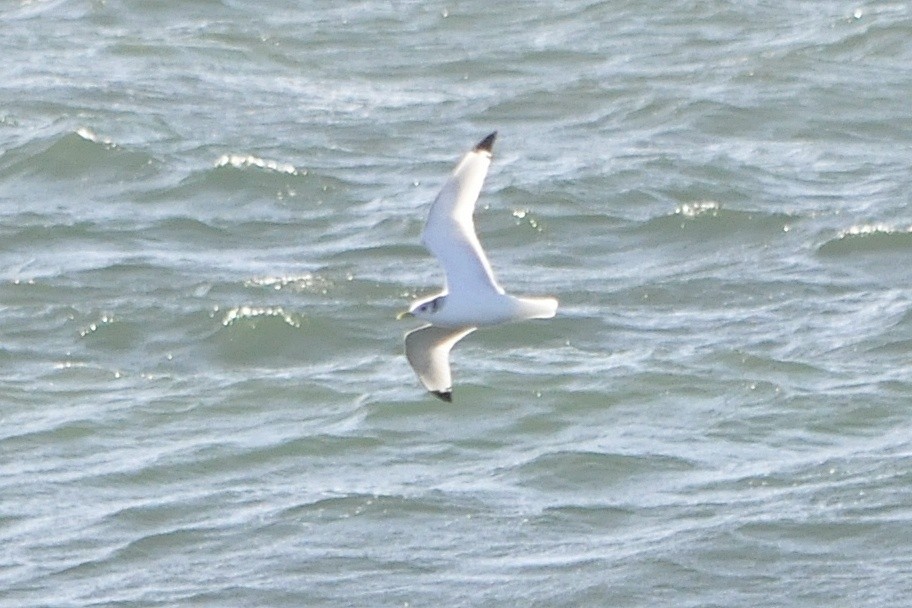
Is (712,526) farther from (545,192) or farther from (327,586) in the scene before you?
(545,192)

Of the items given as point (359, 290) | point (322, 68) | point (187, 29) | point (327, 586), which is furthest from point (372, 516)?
point (187, 29)

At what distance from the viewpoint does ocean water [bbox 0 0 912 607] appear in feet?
42.3

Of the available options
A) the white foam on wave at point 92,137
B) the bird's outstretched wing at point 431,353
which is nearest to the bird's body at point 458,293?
the bird's outstretched wing at point 431,353

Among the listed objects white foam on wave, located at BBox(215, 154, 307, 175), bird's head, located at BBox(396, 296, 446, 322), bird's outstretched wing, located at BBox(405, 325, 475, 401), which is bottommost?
white foam on wave, located at BBox(215, 154, 307, 175)

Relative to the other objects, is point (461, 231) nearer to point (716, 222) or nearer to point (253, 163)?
point (716, 222)

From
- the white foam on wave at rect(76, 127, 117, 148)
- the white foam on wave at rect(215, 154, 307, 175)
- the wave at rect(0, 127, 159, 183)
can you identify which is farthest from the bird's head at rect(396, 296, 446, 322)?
the white foam on wave at rect(76, 127, 117, 148)

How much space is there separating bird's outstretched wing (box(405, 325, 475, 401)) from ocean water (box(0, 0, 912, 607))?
222 cm

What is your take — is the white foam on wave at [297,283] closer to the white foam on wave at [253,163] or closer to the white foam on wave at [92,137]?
the white foam on wave at [253,163]

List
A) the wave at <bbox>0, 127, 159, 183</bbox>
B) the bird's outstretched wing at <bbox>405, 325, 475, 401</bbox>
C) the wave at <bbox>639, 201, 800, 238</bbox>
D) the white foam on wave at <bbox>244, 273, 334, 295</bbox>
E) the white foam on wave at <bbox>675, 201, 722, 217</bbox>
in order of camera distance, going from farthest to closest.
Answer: the wave at <bbox>0, 127, 159, 183</bbox>
the white foam on wave at <bbox>675, 201, 722, 217</bbox>
the wave at <bbox>639, 201, 800, 238</bbox>
the white foam on wave at <bbox>244, 273, 334, 295</bbox>
the bird's outstretched wing at <bbox>405, 325, 475, 401</bbox>

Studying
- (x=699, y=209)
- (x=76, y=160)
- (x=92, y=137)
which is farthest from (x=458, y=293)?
(x=92, y=137)

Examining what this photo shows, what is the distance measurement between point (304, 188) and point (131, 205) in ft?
4.11

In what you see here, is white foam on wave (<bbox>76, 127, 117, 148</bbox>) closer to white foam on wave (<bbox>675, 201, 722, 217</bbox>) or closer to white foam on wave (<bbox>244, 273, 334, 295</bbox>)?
white foam on wave (<bbox>244, 273, 334, 295</bbox>)

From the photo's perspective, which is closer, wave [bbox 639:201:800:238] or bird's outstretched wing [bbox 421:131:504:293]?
bird's outstretched wing [bbox 421:131:504:293]

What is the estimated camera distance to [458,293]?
9.52 m
